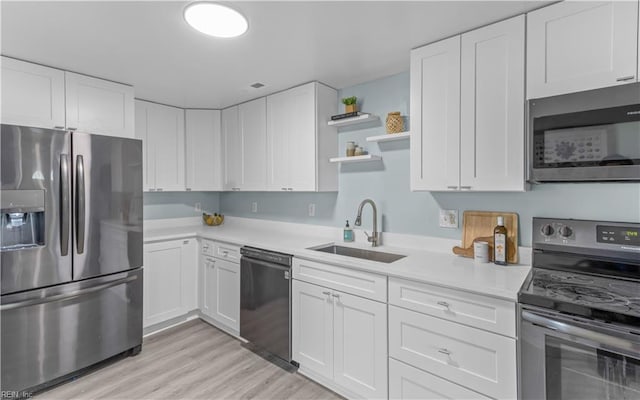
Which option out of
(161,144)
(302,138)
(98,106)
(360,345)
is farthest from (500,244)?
(161,144)

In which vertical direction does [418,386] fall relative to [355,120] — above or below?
below

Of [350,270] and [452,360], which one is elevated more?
[350,270]

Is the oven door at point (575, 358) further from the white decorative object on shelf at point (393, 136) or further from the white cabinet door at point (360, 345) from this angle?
the white decorative object on shelf at point (393, 136)

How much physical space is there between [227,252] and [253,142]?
45.1 inches

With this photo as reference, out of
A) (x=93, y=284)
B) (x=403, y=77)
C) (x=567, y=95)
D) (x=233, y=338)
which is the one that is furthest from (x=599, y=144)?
(x=93, y=284)

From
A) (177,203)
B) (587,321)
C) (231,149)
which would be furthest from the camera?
(177,203)

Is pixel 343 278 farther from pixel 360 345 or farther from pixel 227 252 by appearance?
pixel 227 252

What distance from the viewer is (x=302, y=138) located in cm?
273

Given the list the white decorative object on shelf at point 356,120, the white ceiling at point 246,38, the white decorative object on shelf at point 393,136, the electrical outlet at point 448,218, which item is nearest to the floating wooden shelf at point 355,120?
the white decorative object on shelf at point 356,120

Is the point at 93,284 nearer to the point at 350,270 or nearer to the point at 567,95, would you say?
the point at 350,270

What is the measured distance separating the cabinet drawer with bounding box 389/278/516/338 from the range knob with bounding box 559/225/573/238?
0.66 m

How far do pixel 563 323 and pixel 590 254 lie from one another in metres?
0.63

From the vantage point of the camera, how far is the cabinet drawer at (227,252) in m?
2.77

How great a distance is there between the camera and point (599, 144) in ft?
4.66
